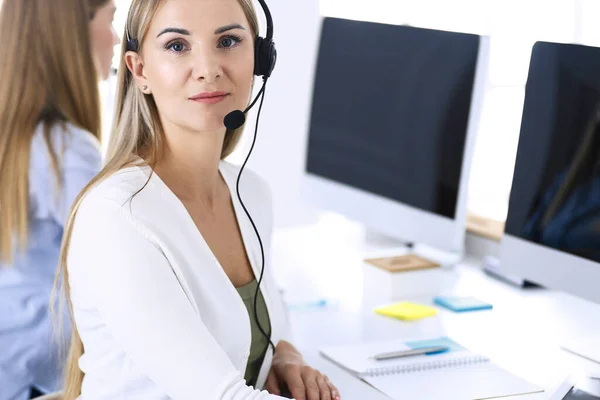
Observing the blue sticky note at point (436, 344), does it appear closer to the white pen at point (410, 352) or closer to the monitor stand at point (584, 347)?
the white pen at point (410, 352)

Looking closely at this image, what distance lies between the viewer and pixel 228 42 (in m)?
1.39

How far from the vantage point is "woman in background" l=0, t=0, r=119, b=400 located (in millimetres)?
1914

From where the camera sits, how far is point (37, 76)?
78.1 inches

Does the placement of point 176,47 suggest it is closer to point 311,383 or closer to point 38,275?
point 311,383

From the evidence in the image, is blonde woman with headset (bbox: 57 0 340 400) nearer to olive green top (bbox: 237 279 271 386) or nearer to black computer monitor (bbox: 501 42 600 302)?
olive green top (bbox: 237 279 271 386)

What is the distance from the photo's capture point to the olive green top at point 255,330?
1.46 meters

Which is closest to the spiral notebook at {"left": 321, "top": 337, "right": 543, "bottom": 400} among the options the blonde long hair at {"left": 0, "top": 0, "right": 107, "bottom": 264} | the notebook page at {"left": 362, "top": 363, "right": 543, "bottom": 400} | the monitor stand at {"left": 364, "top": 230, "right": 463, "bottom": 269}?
the notebook page at {"left": 362, "top": 363, "right": 543, "bottom": 400}

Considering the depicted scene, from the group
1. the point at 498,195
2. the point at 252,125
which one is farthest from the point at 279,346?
the point at 498,195

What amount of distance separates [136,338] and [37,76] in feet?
3.29

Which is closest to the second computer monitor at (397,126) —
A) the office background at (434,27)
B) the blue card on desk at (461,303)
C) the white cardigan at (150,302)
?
the blue card on desk at (461,303)

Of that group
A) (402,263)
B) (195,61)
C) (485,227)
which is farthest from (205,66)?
(485,227)

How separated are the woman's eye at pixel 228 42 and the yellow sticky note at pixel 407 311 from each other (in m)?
0.69

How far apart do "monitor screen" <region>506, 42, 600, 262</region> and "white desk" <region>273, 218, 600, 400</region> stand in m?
0.22

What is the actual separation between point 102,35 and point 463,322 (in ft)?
3.57
